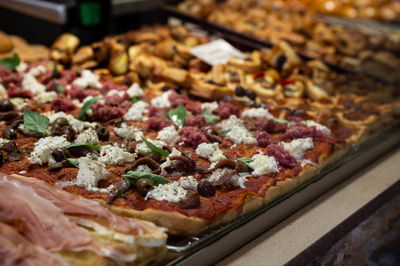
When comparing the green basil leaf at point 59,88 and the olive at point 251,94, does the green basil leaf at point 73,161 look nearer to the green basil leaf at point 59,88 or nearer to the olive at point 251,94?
the green basil leaf at point 59,88

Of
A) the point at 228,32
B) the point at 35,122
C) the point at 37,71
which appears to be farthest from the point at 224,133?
the point at 228,32

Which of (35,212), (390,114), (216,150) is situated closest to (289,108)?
(390,114)

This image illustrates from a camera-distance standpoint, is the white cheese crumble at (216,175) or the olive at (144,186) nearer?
the olive at (144,186)

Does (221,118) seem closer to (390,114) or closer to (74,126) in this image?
(74,126)

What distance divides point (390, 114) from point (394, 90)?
58 cm

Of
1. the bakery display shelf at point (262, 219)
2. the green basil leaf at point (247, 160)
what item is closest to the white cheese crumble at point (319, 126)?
the bakery display shelf at point (262, 219)

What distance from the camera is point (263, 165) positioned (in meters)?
2.13

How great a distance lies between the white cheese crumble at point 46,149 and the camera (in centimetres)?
203

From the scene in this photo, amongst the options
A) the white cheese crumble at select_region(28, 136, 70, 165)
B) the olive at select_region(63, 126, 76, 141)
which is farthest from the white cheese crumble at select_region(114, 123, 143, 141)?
the white cheese crumble at select_region(28, 136, 70, 165)

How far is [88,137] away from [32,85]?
Result: 927 mm

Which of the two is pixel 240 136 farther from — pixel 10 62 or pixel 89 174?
pixel 10 62

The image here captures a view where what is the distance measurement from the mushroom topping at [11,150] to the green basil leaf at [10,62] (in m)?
1.20

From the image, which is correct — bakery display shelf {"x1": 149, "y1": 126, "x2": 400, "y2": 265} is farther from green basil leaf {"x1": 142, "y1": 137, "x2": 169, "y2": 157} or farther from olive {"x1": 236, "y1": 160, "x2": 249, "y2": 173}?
green basil leaf {"x1": 142, "y1": 137, "x2": 169, "y2": 157}

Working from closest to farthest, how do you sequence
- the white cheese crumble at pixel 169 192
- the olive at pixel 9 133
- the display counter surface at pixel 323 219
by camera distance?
the white cheese crumble at pixel 169 192 → the display counter surface at pixel 323 219 → the olive at pixel 9 133
